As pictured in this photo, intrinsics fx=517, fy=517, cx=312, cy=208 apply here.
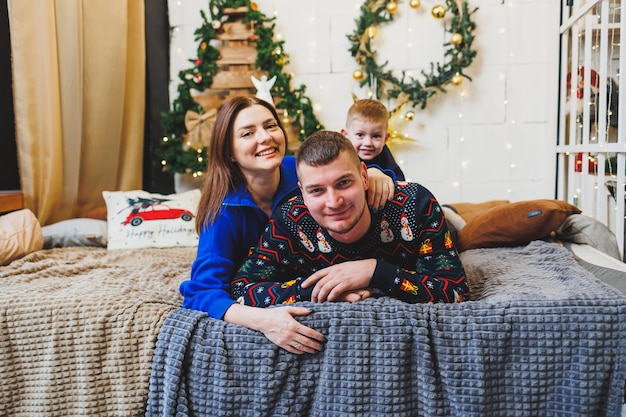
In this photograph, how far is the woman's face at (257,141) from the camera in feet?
5.44

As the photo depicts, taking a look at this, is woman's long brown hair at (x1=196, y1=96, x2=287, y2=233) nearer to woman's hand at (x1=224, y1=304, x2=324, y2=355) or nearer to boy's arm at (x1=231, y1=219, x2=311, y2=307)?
boy's arm at (x1=231, y1=219, x2=311, y2=307)

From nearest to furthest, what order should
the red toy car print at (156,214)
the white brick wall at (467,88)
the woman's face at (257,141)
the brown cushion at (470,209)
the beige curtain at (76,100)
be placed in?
the woman's face at (257,141) < the beige curtain at (76,100) < the red toy car print at (156,214) < the brown cushion at (470,209) < the white brick wall at (467,88)

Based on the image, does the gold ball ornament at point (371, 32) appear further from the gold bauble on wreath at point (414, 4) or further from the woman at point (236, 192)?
the woman at point (236, 192)

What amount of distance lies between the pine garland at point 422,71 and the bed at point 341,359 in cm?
193

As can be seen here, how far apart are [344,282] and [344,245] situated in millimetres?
160

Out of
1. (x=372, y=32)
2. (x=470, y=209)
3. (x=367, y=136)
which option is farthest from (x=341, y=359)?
(x=372, y=32)

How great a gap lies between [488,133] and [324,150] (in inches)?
88.5

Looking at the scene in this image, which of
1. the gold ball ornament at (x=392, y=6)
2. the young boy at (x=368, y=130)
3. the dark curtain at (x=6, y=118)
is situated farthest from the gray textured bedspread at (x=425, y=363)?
the gold ball ornament at (x=392, y=6)

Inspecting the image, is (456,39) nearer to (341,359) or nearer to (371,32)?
(371,32)

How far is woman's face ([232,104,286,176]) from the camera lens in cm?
166

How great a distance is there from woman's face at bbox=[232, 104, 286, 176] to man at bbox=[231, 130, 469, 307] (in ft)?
0.53

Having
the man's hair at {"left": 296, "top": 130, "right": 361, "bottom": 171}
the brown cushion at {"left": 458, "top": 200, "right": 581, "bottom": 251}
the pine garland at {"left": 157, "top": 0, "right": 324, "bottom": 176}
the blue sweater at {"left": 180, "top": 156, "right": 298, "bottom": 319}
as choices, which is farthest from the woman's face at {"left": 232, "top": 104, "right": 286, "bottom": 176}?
the pine garland at {"left": 157, "top": 0, "right": 324, "bottom": 176}

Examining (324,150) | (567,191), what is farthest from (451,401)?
(567,191)

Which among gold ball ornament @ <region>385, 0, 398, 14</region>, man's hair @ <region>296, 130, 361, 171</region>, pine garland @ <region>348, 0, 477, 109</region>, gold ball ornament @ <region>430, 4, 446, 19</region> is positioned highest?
gold ball ornament @ <region>385, 0, 398, 14</region>
